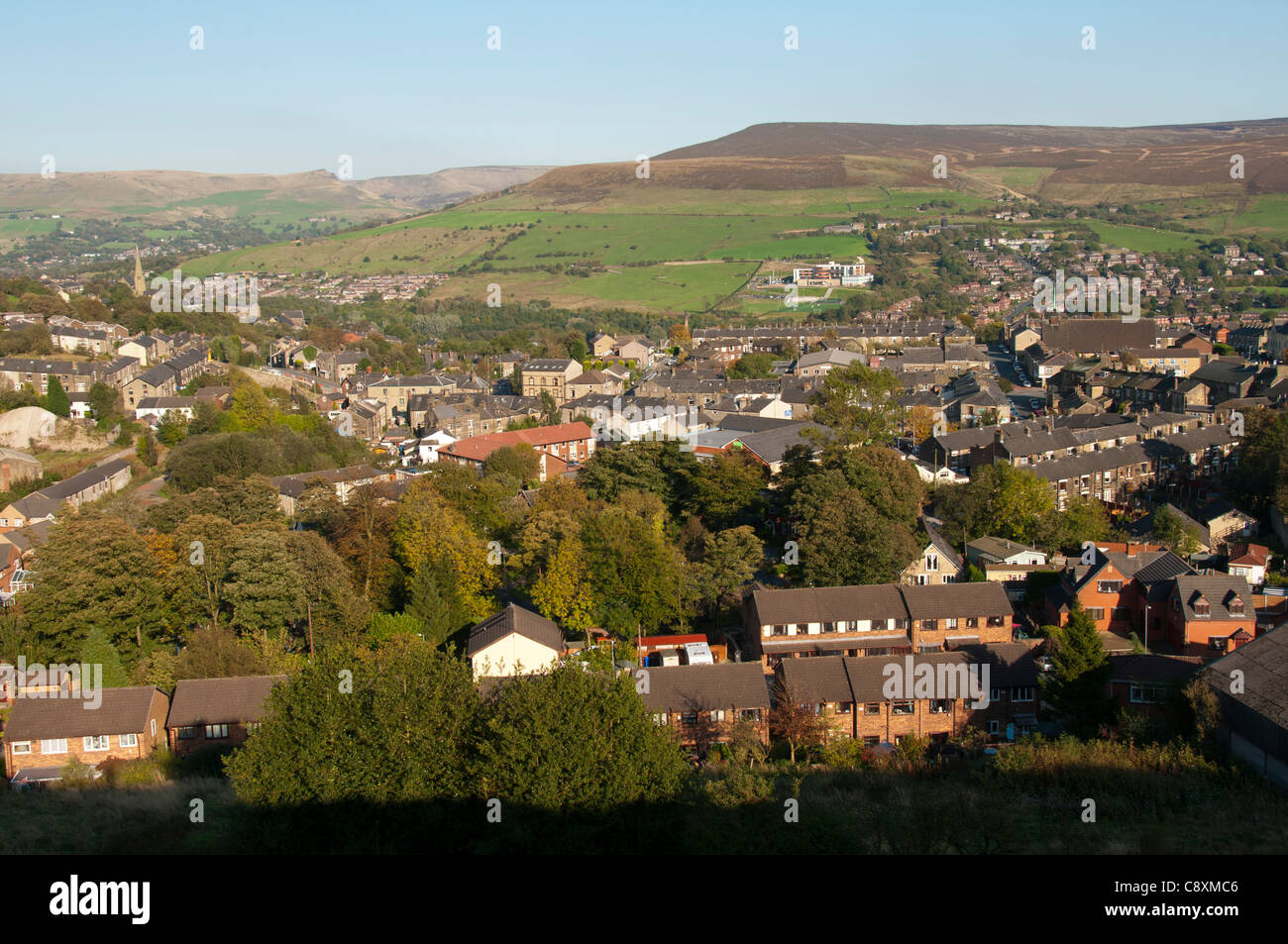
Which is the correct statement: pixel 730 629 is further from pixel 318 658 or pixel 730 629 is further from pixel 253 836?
pixel 253 836

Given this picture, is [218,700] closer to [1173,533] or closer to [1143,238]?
[1173,533]

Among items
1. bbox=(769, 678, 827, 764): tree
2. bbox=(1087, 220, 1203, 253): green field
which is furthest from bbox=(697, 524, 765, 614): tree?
bbox=(1087, 220, 1203, 253): green field

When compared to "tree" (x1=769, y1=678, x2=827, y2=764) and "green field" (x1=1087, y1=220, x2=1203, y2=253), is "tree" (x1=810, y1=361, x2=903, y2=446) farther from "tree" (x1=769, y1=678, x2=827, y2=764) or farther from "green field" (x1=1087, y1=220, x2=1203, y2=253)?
"green field" (x1=1087, y1=220, x2=1203, y2=253)

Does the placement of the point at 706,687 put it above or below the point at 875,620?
below

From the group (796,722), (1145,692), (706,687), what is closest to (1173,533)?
(1145,692)

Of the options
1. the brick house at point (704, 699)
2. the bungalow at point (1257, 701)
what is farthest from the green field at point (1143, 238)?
the brick house at point (704, 699)

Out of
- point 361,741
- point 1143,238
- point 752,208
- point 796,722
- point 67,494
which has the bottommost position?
point 796,722
